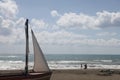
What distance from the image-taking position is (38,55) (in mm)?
30297

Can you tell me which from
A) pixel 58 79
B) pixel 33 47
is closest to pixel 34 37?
pixel 33 47

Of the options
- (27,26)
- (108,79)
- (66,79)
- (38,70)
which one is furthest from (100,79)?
(27,26)

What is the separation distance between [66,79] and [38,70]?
28.1ft

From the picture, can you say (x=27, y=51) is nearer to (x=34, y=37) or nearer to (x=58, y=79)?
(x=34, y=37)

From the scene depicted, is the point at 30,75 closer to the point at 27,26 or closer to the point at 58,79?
the point at 27,26

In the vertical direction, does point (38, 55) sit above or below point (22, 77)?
above

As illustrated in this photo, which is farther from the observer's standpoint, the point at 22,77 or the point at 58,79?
the point at 58,79

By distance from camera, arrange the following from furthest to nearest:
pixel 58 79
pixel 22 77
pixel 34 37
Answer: pixel 58 79
pixel 34 37
pixel 22 77

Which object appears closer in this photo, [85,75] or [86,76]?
[86,76]

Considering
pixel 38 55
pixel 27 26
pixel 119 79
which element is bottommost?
pixel 119 79

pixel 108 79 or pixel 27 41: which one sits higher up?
pixel 27 41

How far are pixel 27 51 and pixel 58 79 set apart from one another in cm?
993

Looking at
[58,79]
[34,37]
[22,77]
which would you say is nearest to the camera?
[22,77]

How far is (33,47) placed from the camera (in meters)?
30.2
